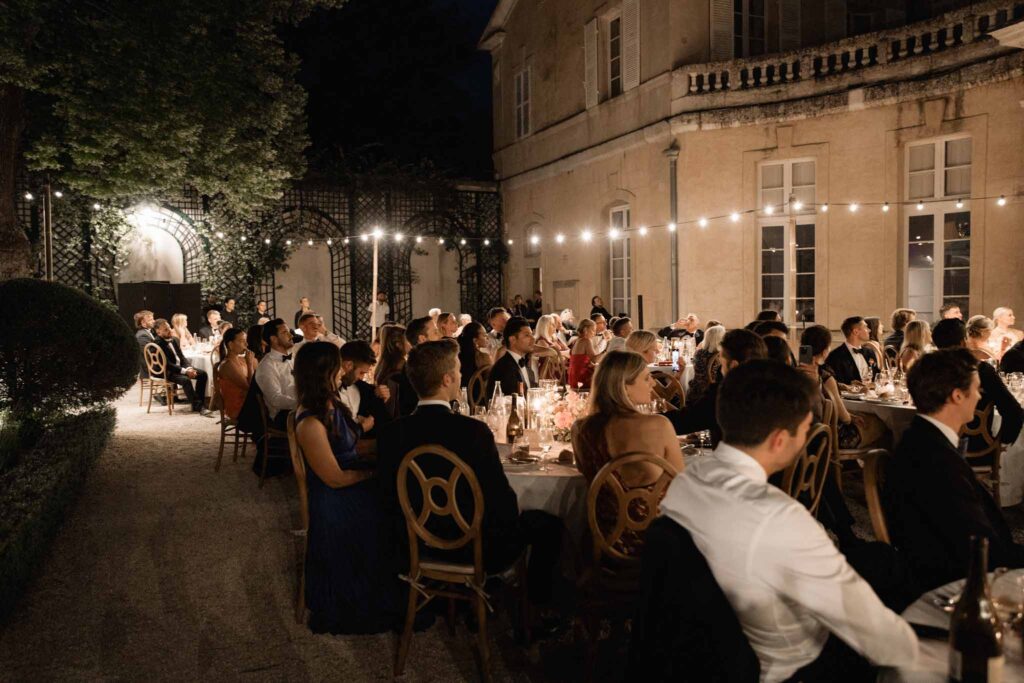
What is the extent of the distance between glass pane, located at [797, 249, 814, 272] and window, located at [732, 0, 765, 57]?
3716 mm

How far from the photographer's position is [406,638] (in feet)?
10.7

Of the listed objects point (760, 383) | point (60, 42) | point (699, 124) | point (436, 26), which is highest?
point (436, 26)

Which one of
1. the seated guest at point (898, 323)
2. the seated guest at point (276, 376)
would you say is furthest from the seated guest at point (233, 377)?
the seated guest at point (898, 323)

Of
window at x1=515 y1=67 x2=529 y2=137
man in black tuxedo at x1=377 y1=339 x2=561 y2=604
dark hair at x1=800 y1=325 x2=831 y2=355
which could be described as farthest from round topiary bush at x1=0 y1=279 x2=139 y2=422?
window at x1=515 y1=67 x2=529 y2=137

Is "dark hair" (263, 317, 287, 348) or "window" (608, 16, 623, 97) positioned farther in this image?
"window" (608, 16, 623, 97)

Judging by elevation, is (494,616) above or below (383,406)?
below

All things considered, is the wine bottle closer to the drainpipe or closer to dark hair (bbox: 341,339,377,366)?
dark hair (bbox: 341,339,377,366)

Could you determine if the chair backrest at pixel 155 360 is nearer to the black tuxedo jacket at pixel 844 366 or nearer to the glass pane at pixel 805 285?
the black tuxedo jacket at pixel 844 366

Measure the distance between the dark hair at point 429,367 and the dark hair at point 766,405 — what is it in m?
1.65

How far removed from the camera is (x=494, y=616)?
152 inches

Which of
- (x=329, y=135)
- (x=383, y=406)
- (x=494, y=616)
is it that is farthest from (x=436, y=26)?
(x=494, y=616)

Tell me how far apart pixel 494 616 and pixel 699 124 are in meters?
10.7

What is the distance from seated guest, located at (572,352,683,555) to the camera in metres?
3.11

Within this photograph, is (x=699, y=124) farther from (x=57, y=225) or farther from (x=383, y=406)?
(x=57, y=225)
